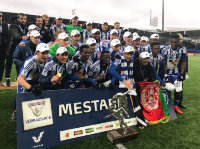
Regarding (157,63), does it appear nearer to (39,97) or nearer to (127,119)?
(127,119)

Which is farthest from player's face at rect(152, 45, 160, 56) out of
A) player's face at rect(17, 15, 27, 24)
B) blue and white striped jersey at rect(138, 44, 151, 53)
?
player's face at rect(17, 15, 27, 24)

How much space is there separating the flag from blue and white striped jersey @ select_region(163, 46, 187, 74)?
129 centimetres

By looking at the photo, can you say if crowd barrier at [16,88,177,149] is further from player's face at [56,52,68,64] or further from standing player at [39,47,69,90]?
player's face at [56,52,68,64]

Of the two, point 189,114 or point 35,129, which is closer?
point 35,129

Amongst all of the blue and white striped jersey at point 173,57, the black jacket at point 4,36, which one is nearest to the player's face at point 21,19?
the black jacket at point 4,36

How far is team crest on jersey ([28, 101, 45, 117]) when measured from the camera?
345 centimetres

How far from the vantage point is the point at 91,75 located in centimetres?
462

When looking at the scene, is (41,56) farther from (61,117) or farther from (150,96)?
(150,96)

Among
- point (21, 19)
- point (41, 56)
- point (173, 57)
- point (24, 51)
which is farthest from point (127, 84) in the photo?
point (21, 19)

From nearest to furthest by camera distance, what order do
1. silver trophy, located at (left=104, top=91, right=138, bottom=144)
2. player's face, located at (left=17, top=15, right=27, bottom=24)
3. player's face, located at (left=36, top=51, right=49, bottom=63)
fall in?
1. player's face, located at (left=36, top=51, right=49, bottom=63)
2. silver trophy, located at (left=104, top=91, right=138, bottom=144)
3. player's face, located at (left=17, top=15, right=27, bottom=24)

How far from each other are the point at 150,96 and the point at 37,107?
9.60 ft

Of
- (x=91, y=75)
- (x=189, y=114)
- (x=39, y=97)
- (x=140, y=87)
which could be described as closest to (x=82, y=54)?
(x=91, y=75)

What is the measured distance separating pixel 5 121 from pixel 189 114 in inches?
207

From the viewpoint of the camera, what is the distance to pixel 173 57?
5.85 meters
